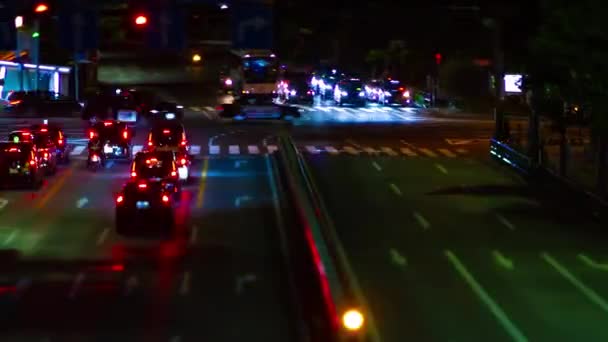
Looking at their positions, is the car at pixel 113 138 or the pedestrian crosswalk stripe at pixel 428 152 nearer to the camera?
the car at pixel 113 138

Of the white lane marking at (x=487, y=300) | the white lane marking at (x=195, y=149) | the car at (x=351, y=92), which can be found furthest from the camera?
the car at (x=351, y=92)

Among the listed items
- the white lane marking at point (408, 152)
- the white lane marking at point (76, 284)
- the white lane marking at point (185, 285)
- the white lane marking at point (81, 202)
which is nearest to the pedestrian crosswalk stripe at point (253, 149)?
the white lane marking at point (408, 152)

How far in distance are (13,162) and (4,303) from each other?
16.9 metres

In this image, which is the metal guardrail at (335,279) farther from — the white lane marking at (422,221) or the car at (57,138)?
the car at (57,138)

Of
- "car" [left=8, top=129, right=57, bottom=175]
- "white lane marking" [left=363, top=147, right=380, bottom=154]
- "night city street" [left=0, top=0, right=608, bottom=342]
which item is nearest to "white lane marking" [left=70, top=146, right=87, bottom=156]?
"night city street" [left=0, top=0, right=608, bottom=342]

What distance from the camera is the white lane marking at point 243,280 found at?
2107cm

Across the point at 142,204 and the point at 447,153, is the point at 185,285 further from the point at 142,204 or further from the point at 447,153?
the point at 447,153

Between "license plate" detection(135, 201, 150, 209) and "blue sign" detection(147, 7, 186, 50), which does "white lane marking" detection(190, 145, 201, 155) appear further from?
"license plate" detection(135, 201, 150, 209)

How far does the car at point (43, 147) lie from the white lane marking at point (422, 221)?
43.1 ft

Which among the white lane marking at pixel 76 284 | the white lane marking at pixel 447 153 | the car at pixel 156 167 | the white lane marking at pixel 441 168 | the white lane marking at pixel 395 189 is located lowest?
the white lane marking at pixel 76 284

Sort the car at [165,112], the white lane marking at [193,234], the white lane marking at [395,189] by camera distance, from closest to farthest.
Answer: the white lane marking at [193,234], the white lane marking at [395,189], the car at [165,112]

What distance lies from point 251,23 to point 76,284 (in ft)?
103

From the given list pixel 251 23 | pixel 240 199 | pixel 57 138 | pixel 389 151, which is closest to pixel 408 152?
pixel 389 151

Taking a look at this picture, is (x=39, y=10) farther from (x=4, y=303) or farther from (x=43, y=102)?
(x=43, y=102)
